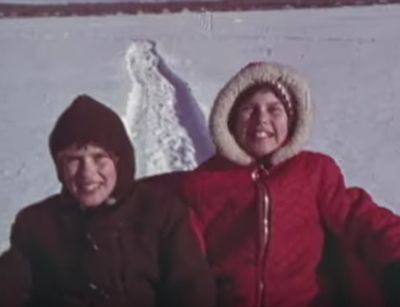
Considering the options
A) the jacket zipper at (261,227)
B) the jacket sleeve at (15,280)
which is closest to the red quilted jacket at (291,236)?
the jacket zipper at (261,227)

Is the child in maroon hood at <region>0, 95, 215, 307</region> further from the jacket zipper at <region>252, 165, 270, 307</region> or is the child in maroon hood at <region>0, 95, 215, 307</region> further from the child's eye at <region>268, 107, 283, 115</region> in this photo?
the child's eye at <region>268, 107, 283, 115</region>

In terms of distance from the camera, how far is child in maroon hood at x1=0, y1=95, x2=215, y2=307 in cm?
300

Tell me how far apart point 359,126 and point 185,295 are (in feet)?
1.63

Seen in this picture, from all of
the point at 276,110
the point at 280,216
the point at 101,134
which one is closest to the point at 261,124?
the point at 276,110

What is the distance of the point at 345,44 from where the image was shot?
3.15 m

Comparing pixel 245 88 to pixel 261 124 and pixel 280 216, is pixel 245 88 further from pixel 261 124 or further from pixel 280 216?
pixel 280 216

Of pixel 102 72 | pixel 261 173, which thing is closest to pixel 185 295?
pixel 261 173

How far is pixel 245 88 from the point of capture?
10.0 ft

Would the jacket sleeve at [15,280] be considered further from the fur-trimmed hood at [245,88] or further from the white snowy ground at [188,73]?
the fur-trimmed hood at [245,88]

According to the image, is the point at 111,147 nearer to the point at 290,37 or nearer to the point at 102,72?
the point at 102,72

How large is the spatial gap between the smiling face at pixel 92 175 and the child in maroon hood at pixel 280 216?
0.16m

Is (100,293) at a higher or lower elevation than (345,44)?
lower

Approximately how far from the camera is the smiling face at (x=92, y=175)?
119 inches

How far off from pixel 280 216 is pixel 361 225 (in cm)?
16
